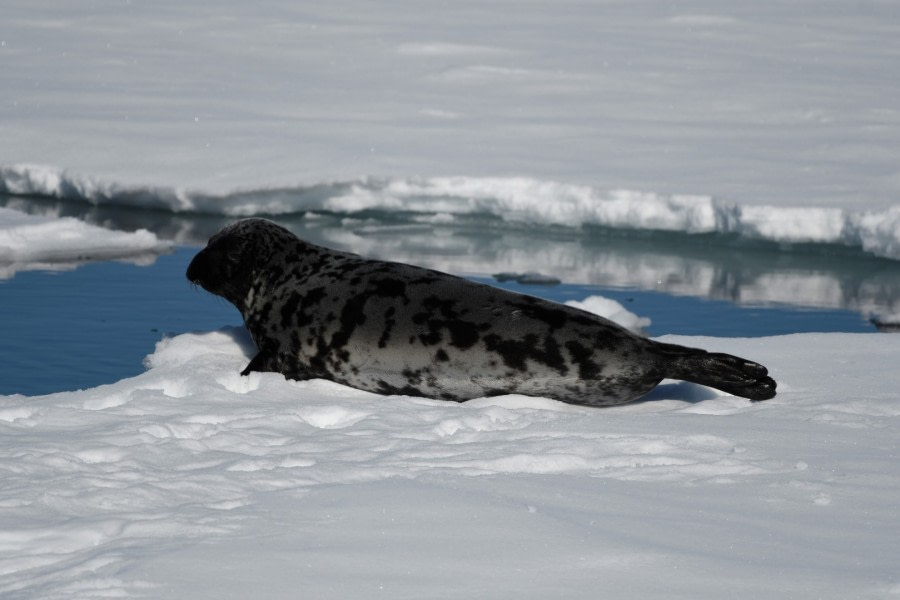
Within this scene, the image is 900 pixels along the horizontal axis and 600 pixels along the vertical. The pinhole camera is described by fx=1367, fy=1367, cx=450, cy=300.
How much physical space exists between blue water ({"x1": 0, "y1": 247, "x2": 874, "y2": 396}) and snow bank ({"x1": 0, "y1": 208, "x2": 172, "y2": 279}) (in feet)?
0.64

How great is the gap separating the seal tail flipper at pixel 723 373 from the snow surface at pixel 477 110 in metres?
3.47

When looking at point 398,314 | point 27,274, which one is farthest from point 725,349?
point 27,274

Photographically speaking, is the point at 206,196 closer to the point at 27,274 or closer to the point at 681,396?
the point at 27,274

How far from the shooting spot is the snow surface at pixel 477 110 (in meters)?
7.92

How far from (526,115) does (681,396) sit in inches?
251

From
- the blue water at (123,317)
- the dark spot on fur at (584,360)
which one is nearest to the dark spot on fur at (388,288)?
the dark spot on fur at (584,360)

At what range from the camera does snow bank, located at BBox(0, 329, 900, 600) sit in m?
2.22

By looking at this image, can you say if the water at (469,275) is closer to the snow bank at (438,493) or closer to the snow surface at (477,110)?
the snow surface at (477,110)

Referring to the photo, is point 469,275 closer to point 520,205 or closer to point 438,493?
point 520,205

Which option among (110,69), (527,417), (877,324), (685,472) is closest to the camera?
(685,472)

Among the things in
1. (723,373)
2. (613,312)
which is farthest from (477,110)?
(723,373)

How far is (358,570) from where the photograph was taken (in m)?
2.24

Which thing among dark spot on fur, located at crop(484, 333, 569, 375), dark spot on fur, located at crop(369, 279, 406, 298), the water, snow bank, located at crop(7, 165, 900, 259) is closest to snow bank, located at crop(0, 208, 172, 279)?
the water

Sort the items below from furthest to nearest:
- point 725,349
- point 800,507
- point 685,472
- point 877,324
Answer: point 877,324
point 725,349
point 685,472
point 800,507
